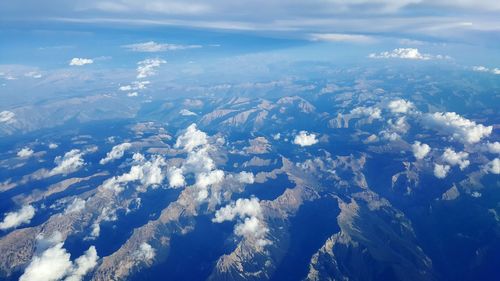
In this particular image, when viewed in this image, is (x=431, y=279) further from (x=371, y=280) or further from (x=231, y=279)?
(x=231, y=279)

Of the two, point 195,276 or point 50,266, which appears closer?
point 50,266

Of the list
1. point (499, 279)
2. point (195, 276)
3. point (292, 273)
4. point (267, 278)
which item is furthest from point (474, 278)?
point (195, 276)

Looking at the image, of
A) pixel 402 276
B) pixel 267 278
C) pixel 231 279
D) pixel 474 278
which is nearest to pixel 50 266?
pixel 231 279

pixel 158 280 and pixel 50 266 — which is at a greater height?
pixel 50 266

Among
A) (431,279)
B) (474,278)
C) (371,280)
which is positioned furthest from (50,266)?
(474,278)

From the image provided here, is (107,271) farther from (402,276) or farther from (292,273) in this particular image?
(402,276)

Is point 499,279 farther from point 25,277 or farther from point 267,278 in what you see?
point 25,277

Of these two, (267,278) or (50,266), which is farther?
(267,278)
